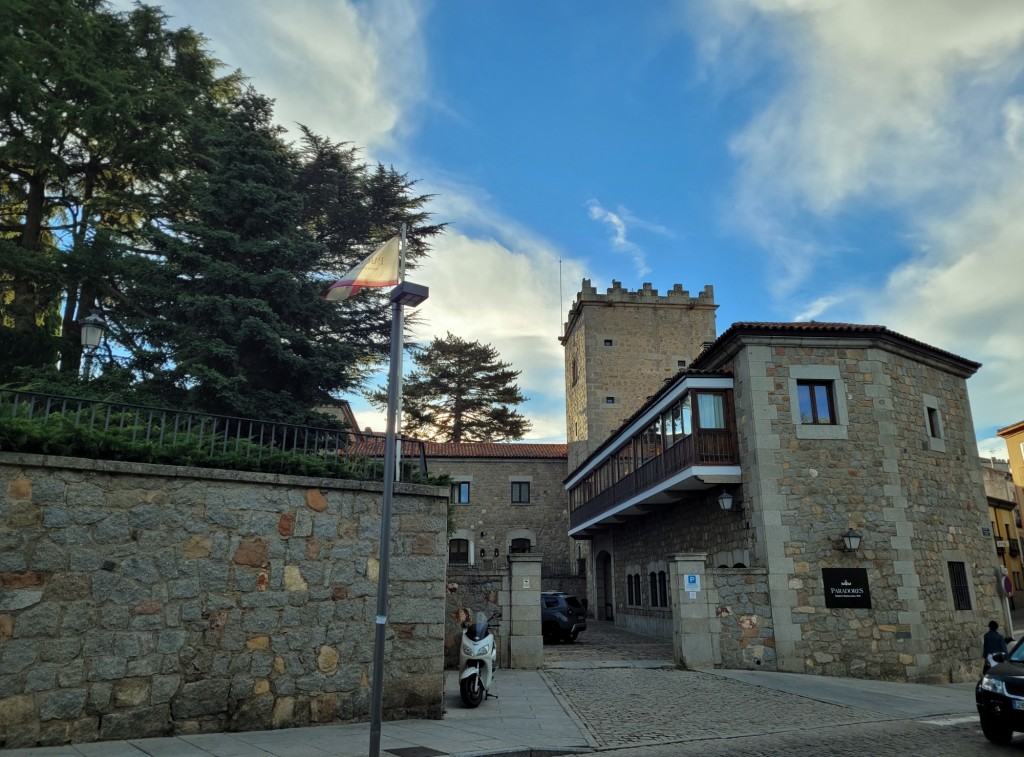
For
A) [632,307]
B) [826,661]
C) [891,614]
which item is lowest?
[826,661]

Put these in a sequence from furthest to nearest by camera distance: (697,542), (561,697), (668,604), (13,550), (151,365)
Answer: (668,604) < (697,542) < (151,365) < (561,697) < (13,550)

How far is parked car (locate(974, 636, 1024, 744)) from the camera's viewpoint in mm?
7398

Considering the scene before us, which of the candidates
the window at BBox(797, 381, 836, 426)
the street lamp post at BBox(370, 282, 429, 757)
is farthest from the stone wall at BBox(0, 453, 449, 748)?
the window at BBox(797, 381, 836, 426)

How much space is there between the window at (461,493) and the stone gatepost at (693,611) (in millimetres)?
20493

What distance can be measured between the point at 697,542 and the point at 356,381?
10663 mm

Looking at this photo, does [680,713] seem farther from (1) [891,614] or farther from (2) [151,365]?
(2) [151,365]

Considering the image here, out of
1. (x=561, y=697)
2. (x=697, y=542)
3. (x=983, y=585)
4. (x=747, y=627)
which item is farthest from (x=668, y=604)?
(x=561, y=697)

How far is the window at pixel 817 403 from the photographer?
1636 centimetres

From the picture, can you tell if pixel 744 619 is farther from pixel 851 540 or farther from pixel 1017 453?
pixel 1017 453

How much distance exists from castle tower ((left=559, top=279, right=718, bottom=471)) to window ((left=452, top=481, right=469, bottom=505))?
5569mm

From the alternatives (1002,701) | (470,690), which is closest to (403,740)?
(470,690)

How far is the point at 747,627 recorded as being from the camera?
1469 cm

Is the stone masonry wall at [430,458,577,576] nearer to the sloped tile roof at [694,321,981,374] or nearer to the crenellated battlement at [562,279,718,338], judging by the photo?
the crenellated battlement at [562,279,718,338]

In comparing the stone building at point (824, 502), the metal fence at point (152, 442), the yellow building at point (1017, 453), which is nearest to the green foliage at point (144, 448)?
the metal fence at point (152, 442)
